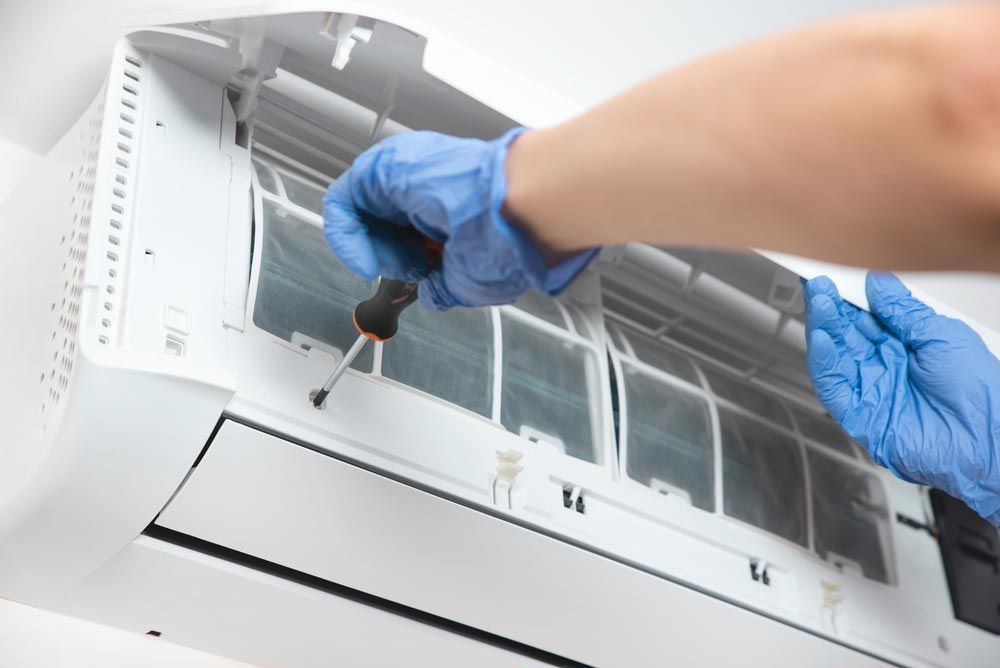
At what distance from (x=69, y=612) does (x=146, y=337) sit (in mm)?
605

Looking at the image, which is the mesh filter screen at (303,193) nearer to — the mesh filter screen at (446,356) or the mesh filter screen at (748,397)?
the mesh filter screen at (446,356)

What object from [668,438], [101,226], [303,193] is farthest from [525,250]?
[668,438]

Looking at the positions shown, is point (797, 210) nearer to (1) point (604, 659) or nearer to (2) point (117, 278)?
(2) point (117, 278)

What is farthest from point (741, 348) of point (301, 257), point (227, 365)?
point (227, 365)

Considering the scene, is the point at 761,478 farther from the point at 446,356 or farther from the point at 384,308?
the point at 384,308

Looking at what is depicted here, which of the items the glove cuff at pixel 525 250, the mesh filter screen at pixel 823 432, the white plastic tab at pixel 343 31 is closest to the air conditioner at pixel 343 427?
the white plastic tab at pixel 343 31

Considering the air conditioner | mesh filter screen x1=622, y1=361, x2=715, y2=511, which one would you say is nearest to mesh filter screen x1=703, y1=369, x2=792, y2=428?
the air conditioner

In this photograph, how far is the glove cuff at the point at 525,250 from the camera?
1.01m

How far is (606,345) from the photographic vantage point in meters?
2.25

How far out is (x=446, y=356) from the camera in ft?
6.24

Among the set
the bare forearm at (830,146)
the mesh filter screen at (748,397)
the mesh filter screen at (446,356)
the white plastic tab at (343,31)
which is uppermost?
the mesh filter screen at (748,397)

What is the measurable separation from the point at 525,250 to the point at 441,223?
0.15 metres

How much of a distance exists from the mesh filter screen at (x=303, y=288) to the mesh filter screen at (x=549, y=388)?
0.37 m

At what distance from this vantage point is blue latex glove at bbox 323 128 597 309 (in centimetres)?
104
